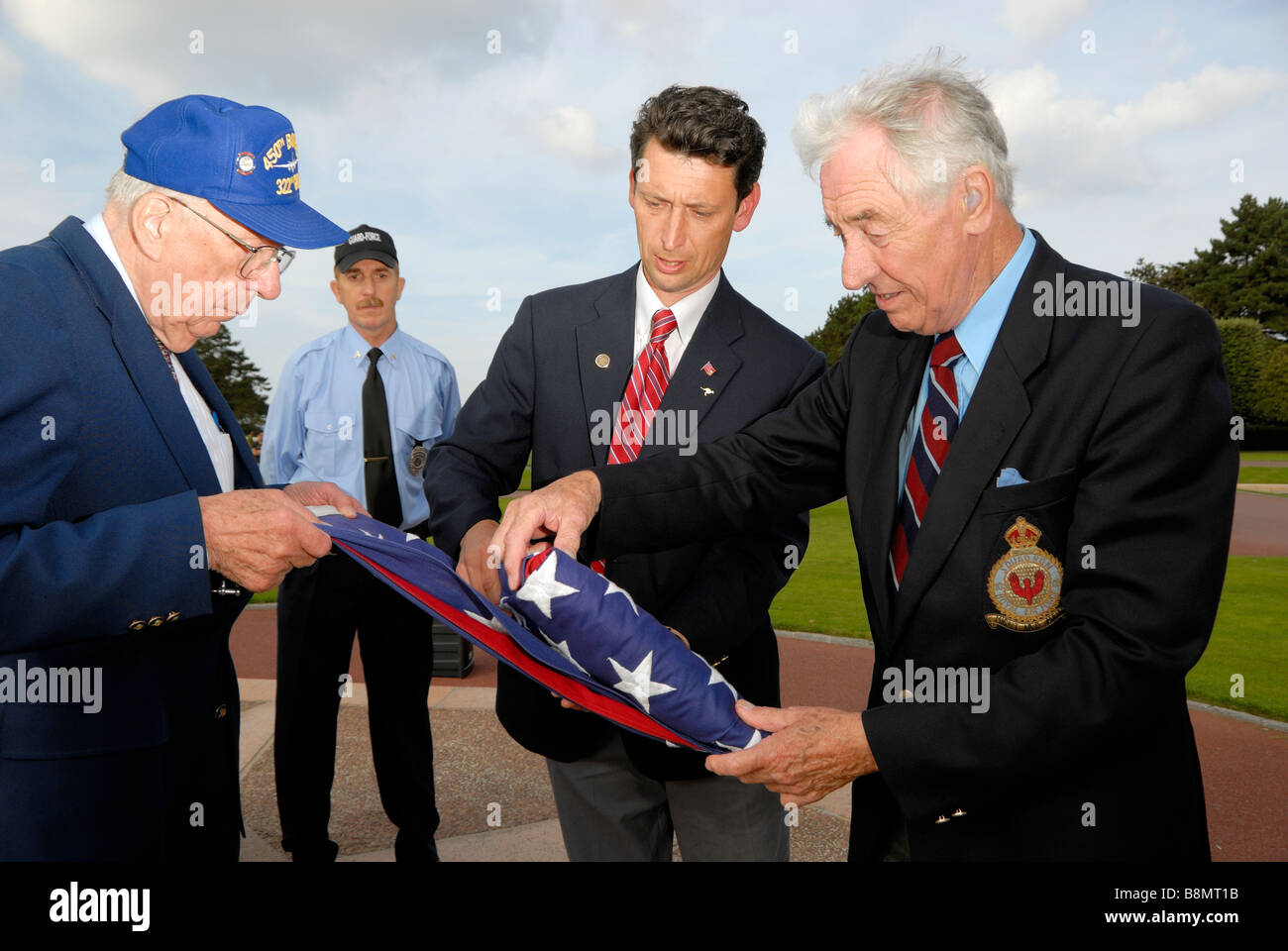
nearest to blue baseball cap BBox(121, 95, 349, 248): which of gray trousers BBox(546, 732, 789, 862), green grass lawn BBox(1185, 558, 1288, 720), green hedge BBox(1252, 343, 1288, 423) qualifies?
gray trousers BBox(546, 732, 789, 862)

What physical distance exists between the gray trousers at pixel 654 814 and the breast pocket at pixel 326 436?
320 centimetres

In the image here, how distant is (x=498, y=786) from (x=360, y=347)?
3025 millimetres

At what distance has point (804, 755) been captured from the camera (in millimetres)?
2332

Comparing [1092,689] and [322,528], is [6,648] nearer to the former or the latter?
[322,528]

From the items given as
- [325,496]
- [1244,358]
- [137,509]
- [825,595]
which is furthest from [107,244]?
[1244,358]

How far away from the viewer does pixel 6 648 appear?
2.11 m

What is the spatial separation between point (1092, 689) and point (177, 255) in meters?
2.62

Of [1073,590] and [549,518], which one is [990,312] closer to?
[1073,590]

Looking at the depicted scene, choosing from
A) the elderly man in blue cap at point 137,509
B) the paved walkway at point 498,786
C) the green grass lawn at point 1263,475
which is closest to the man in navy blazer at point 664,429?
the elderly man in blue cap at point 137,509

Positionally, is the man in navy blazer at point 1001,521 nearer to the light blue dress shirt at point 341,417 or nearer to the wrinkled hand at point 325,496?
the wrinkled hand at point 325,496

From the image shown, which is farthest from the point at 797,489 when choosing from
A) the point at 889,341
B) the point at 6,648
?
the point at 6,648

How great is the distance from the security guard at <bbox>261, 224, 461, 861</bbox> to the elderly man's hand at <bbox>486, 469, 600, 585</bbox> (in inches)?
109

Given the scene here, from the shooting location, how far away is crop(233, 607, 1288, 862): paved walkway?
535 centimetres

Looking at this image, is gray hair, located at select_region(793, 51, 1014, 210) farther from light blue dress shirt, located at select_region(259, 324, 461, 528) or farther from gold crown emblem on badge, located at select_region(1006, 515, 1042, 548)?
light blue dress shirt, located at select_region(259, 324, 461, 528)
